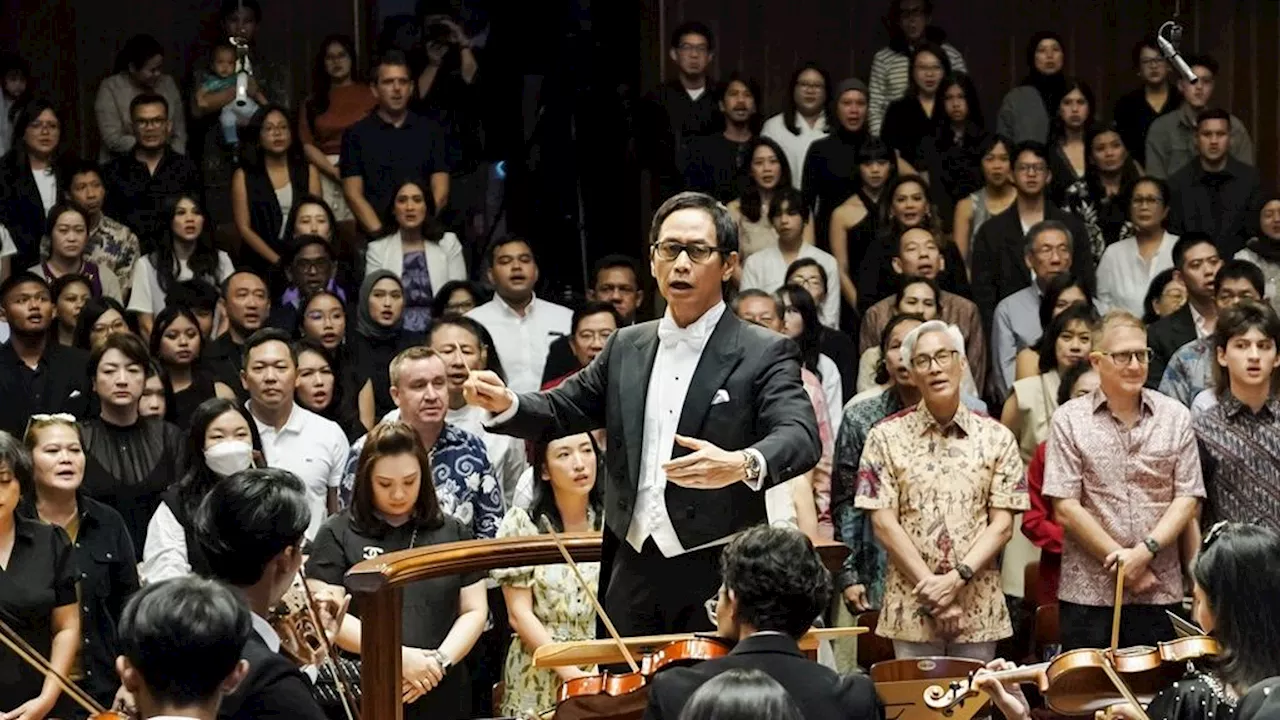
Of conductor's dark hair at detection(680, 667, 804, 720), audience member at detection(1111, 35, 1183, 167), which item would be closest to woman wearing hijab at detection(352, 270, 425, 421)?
audience member at detection(1111, 35, 1183, 167)

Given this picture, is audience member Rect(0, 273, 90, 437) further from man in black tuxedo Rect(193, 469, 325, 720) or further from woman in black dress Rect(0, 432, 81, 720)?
man in black tuxedo Rect(193, 469, 325, 720)

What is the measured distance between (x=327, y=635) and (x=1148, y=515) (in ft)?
8.32

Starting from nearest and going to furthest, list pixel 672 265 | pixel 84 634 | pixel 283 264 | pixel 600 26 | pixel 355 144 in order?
pixel 672 265, pixel 84 634, pixel 283 264, pixel 355 144, pixel 600 26

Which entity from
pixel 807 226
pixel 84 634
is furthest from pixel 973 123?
pixel 84 634

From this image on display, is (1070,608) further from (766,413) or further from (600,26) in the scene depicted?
(600,26)

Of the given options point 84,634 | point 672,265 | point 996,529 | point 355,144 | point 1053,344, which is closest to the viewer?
point 672,265

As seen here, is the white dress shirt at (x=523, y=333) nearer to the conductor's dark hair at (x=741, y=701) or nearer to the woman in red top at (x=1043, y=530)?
the woman in red top at (x=1043, y=530)

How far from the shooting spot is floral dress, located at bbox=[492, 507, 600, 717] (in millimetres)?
4793

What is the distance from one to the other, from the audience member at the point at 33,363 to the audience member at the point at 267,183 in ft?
4.08

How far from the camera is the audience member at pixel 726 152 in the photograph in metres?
8.14

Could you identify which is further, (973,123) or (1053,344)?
(973,123)

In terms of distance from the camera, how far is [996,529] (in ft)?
17.6

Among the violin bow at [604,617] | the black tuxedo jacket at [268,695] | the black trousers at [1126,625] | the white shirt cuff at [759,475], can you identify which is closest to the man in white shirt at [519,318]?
the black trousers at [1126,625]

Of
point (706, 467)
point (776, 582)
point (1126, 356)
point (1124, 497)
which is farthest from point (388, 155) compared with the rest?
point (776, 582)
